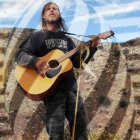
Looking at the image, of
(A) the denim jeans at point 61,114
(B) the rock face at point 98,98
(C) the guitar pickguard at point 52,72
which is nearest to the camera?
(A) the denim jeans at point 61,114

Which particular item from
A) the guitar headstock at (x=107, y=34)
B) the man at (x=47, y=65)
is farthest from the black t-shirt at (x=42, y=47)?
the guitar headstock at (x=107, y=34)

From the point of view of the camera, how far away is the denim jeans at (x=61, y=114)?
451cm

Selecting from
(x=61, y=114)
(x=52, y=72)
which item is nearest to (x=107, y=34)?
(x=52, y=72)

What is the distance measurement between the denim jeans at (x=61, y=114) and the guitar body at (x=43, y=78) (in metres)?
0.10

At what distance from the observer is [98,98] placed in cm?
1052

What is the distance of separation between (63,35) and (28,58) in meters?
0.52

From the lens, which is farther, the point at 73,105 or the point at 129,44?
the point at 129,44

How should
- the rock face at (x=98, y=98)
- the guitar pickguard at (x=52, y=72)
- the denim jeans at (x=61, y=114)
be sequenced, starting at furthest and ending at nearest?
the rock face at (x=98, y=98)
the guitar pickguard at (x=52, y=72)
the denim jeans at (x=61, y=114)

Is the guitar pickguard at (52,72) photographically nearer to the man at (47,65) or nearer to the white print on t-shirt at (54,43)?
the man at (47,65)

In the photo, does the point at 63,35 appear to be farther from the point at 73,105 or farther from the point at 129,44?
the point at 129,44

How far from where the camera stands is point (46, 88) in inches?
181

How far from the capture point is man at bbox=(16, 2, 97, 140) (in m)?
4.53

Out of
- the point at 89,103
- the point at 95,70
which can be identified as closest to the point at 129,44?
the point at 95,70

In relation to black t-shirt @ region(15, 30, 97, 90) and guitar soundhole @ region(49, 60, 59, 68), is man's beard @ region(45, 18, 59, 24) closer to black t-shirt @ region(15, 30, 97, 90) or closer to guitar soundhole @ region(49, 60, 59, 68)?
black t-shirt @ region(15, 30, 97, 90)
